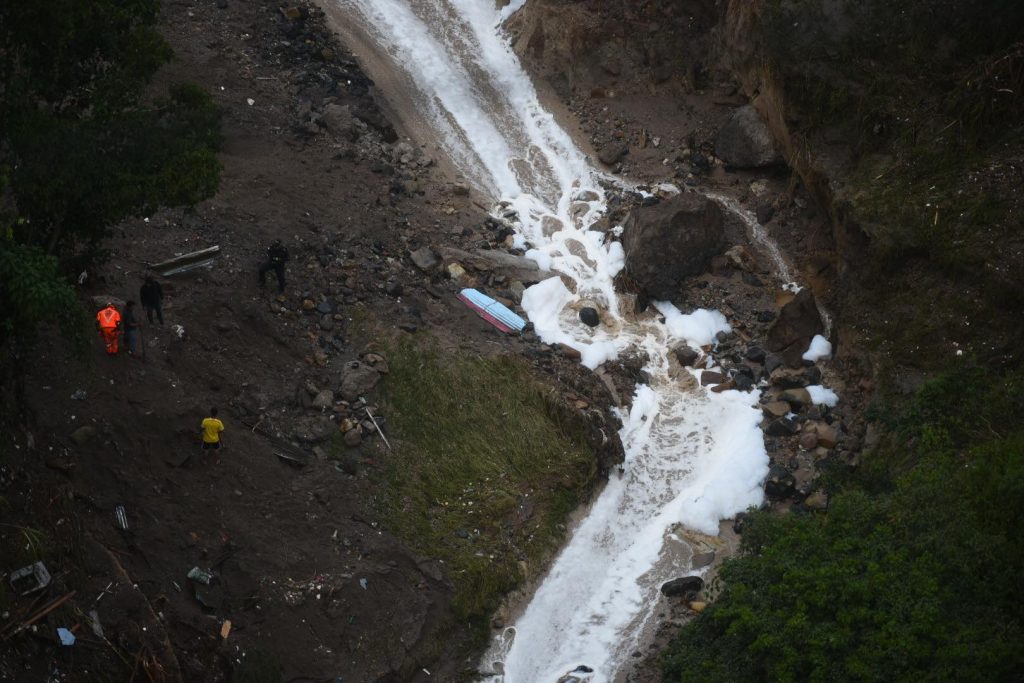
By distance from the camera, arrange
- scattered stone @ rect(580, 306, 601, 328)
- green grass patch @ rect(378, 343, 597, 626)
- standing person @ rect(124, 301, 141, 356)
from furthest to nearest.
→ 1. scattered stone @ rect(580, 306, 601, 328)
2. green grass patch @ rect(378, 343, 597, 626)
3. standing person @ rect(124, 301, 141, 356)

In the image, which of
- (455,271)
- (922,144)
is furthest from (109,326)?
(922,144)

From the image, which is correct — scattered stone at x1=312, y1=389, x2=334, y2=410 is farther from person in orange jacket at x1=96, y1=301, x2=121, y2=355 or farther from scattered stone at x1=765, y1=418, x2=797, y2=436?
scattered stone at x1=765, y1=418, x2=797, y2=436

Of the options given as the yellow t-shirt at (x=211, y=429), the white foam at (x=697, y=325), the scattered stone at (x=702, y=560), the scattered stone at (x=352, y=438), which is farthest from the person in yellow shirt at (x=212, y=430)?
the white foam at (x=697, y=325)

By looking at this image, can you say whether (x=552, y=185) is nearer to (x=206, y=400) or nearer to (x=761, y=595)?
(x=206, y=400)

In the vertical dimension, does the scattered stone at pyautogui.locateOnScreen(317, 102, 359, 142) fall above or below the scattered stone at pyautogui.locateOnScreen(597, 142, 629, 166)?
below

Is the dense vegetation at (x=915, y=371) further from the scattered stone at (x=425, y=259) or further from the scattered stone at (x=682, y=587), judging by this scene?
the scattered stone at (x=425, y=259)

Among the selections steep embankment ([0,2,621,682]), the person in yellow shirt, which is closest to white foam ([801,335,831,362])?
steep embankment ([0,2,621,682])

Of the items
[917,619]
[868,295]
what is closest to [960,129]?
[868,295]
